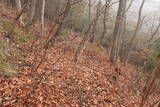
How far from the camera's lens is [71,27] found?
58.3 ft

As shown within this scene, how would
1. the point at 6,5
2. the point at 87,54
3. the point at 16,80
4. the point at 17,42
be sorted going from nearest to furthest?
the point at 16,80, the point at 17,42, the point at 87,54, the point at 6,5

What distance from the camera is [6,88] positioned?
15.3 ft

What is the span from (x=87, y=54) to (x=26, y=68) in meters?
5.65

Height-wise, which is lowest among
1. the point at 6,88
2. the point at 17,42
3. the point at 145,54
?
the point at 145,54

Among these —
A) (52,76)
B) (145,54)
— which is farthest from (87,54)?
→ (145,54)

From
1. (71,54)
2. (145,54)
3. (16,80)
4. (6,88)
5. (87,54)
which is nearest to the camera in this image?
(6,88)

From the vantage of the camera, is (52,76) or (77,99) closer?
(77,99)

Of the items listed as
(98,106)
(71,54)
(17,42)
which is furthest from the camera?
(71,54)

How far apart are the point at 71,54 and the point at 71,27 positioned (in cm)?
834

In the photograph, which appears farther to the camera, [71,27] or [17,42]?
[71,27]

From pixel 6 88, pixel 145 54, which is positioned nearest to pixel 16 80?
pixel 6 88

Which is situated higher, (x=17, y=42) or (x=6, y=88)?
(x=17, y=42)

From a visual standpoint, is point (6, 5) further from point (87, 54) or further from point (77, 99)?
point (77, 99)

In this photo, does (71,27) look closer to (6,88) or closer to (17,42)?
(17,42)
